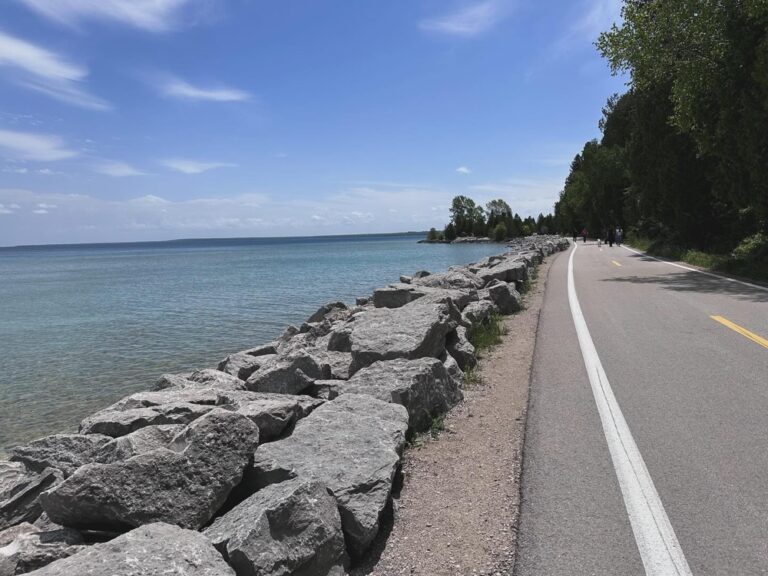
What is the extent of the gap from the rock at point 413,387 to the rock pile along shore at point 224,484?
19mm

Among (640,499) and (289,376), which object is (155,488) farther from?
(289,376)

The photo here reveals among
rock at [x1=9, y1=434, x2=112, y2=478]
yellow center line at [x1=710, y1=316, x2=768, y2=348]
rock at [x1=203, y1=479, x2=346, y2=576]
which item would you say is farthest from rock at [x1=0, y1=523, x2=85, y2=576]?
yellow center line at [x1=710, y1=316, x2=768, y2=348]

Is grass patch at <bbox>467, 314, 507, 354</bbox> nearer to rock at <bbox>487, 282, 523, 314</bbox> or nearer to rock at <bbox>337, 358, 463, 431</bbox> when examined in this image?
rock at <bbox>487, 282, 523, 314</bbox>

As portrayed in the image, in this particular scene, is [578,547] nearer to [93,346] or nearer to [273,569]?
[273,569]

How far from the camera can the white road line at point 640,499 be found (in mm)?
3654

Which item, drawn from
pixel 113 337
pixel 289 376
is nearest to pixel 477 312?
pixel 289 376

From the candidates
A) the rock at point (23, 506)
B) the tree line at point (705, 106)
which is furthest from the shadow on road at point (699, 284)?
the rock at point (23, 506)

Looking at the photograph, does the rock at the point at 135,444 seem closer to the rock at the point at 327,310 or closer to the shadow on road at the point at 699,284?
the rock at the point at 327,310

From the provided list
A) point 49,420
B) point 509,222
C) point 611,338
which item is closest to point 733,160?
point 611,338

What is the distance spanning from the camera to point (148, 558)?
2982mm

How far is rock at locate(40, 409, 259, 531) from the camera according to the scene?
3.81 m

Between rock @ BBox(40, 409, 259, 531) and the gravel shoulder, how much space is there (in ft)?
3.65

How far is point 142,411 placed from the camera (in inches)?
272

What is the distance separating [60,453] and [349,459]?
3.16m
